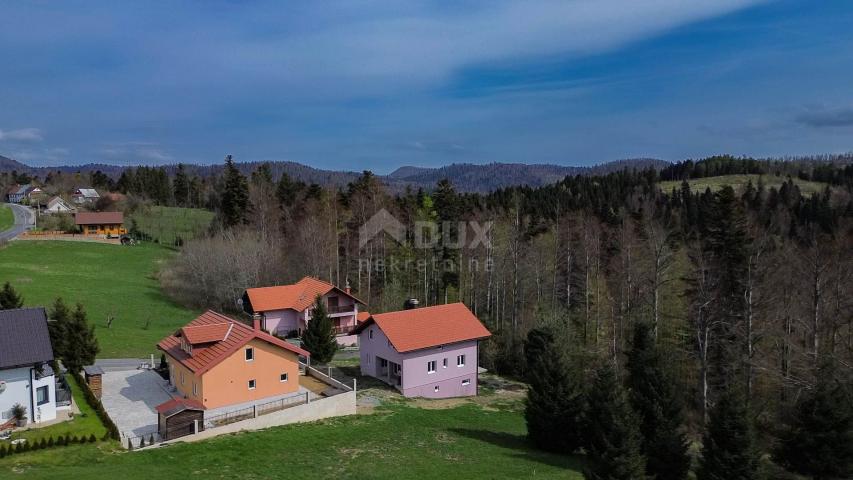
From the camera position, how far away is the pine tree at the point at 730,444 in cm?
1848

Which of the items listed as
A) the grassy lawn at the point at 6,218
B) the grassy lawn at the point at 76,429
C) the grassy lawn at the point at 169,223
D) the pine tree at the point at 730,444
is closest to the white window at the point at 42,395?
the grassy lawn at the point at 76,429

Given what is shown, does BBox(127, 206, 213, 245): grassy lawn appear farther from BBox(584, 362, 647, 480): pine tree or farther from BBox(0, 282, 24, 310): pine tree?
BBox(584, 362, 647, 480): pine tree

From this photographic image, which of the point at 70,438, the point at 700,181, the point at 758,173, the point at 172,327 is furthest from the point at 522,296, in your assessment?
the point at 758,173

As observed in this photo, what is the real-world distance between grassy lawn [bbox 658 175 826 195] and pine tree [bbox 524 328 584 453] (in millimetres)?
112488

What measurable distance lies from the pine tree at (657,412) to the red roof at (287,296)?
96.4 feet

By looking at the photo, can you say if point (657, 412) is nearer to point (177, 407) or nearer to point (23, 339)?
point (177, 407)

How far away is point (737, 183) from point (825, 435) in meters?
128

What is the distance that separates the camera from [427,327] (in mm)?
37312

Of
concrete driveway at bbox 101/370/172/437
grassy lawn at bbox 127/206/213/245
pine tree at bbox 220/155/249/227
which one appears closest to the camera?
concrete driveway at bbox 101/370/172/437

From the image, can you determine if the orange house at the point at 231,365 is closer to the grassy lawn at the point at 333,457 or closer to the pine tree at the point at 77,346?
the grassy lawn at the point at 333,457

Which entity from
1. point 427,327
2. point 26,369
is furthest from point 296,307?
point 26,369

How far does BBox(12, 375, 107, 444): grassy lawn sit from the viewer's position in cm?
2242

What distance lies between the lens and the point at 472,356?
127ft
